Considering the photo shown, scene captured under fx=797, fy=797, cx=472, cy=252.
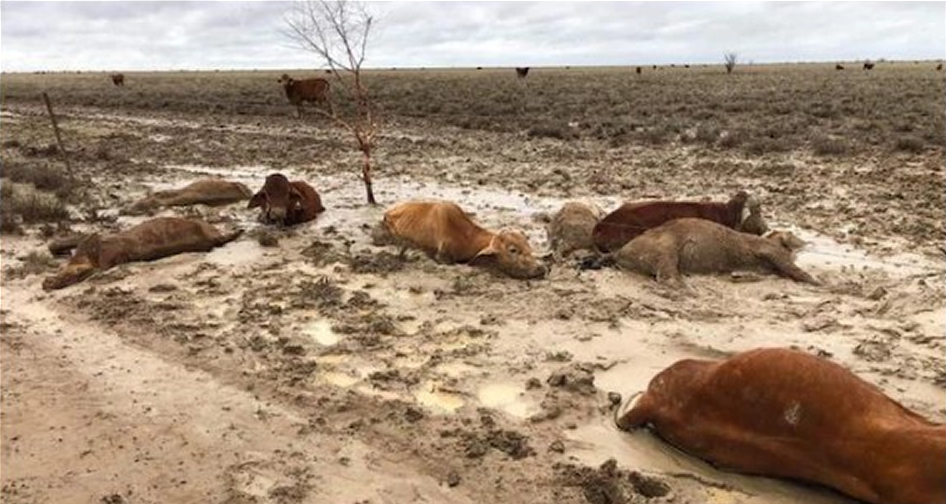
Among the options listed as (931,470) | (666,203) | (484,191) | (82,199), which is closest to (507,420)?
(931,470)

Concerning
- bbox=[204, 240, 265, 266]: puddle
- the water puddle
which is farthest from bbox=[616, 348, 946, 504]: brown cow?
bbox=[204, 240, 265, 266]: puddle

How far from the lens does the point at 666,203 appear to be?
28.4 ft

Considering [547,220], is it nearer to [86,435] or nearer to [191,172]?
[86,435]

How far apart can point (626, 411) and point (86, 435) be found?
3.44 m

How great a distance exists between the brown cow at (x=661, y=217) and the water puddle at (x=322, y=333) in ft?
10.7

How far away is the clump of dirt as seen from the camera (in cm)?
430

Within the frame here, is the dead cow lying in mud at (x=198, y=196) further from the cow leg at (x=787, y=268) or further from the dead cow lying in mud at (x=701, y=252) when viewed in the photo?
the cow leg at (x=787, y=268)

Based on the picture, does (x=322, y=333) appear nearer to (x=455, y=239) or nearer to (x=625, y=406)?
(x=455, y=239)

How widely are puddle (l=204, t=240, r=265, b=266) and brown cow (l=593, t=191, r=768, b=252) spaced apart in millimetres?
3911

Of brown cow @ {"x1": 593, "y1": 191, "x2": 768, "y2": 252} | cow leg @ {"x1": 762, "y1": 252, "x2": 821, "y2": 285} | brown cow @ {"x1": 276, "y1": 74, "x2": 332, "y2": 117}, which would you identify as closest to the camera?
cow leg @ {"x1": 762, "y1": 252, "x2": 821, "y2": 285}

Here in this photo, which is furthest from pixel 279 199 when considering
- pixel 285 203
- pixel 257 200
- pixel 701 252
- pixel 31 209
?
pixel 701 252

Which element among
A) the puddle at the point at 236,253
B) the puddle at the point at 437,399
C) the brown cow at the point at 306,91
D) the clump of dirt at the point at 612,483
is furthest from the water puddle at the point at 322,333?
the brown cow at the point at 306,91

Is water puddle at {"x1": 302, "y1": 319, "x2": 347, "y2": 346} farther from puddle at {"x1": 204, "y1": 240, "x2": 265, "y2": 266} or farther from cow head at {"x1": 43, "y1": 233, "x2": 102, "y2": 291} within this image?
cow head at {"x1": 43, "y1": 233, "x2": 102, "y2": 291}

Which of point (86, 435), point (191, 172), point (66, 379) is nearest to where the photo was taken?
point (86, 435)
